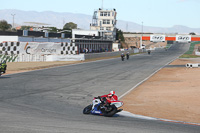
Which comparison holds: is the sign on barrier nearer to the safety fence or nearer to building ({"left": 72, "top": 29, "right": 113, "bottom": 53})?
the safety fence

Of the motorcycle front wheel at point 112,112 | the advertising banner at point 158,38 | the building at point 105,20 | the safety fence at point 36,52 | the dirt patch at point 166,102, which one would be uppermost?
the building at point 105,20

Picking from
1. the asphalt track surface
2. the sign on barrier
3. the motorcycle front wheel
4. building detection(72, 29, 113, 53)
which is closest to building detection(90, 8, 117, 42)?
building detection(72, 29, 113, 53)

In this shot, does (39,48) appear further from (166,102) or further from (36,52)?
(166,102)

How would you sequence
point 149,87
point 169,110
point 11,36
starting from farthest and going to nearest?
1. point 11,36
2. point 149,87
3. point 169,110

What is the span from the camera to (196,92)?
55.2 feet

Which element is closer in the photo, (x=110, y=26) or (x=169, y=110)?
(x=169, y=110)

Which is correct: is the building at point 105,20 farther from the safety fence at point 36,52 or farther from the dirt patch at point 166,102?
the dirt patch at point 166,102

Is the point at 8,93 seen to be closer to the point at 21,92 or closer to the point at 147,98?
the point at 21,92

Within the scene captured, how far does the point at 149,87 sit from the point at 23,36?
34.9 metres

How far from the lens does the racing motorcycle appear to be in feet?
35.4

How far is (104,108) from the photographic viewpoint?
10898mm

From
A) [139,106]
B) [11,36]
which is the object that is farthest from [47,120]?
[11,36]

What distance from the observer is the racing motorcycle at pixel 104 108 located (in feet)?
35.4

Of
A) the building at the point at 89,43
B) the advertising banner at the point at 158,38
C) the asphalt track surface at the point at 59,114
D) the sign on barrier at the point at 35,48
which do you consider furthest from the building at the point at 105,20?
the asphalt track surface at the point at 59,114
